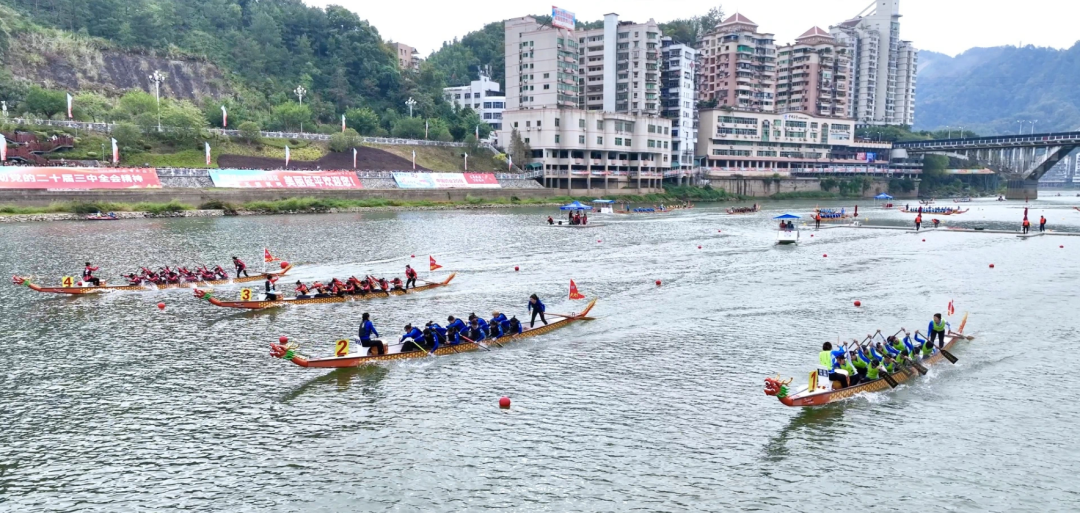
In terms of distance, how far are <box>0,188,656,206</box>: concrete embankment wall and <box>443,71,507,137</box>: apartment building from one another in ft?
191

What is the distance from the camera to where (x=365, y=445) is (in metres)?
16.7

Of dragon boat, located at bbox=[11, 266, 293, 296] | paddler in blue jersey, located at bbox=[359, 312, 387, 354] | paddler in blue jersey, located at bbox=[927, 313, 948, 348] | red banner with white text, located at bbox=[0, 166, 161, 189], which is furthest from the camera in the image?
red banner with white text, located at bbox=[0, 166, 161, 189]

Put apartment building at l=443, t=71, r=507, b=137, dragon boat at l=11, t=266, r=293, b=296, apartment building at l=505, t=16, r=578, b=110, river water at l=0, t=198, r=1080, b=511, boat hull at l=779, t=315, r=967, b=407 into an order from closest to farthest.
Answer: river water at l=0, t=198, r=1080, b=511, boat hull at l=779, t=315, r=967, b=407, dragon boat at l=11, t=266, r=293, b=296, apartment building at l=505, t=16, r=578, b=110, apartment building at l=443, t=71, r=507, b=137

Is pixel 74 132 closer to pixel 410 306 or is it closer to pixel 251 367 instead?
pixel 410 306

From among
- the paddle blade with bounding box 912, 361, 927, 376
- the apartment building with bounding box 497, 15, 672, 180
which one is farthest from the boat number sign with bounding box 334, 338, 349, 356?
the apartment building with bounding box 497, 15, 672, 180

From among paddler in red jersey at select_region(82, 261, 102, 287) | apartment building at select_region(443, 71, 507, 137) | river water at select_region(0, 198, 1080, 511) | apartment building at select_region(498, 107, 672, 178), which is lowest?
river water at select_region(0, 198, 1080, 511)

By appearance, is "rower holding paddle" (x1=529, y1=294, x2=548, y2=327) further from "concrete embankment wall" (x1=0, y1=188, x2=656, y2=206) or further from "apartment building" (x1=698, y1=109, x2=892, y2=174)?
"apartment building" (x1=698, y1=109, x2=892, y2=174)

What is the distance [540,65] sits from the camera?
5074 inches

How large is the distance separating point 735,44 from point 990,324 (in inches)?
5531

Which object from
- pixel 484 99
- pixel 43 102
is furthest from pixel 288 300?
pixel 484 99

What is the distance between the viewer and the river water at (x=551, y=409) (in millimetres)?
14578

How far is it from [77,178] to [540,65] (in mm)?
78374

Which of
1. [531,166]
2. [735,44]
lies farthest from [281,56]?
[735,44]

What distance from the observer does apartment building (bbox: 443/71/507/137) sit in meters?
160
